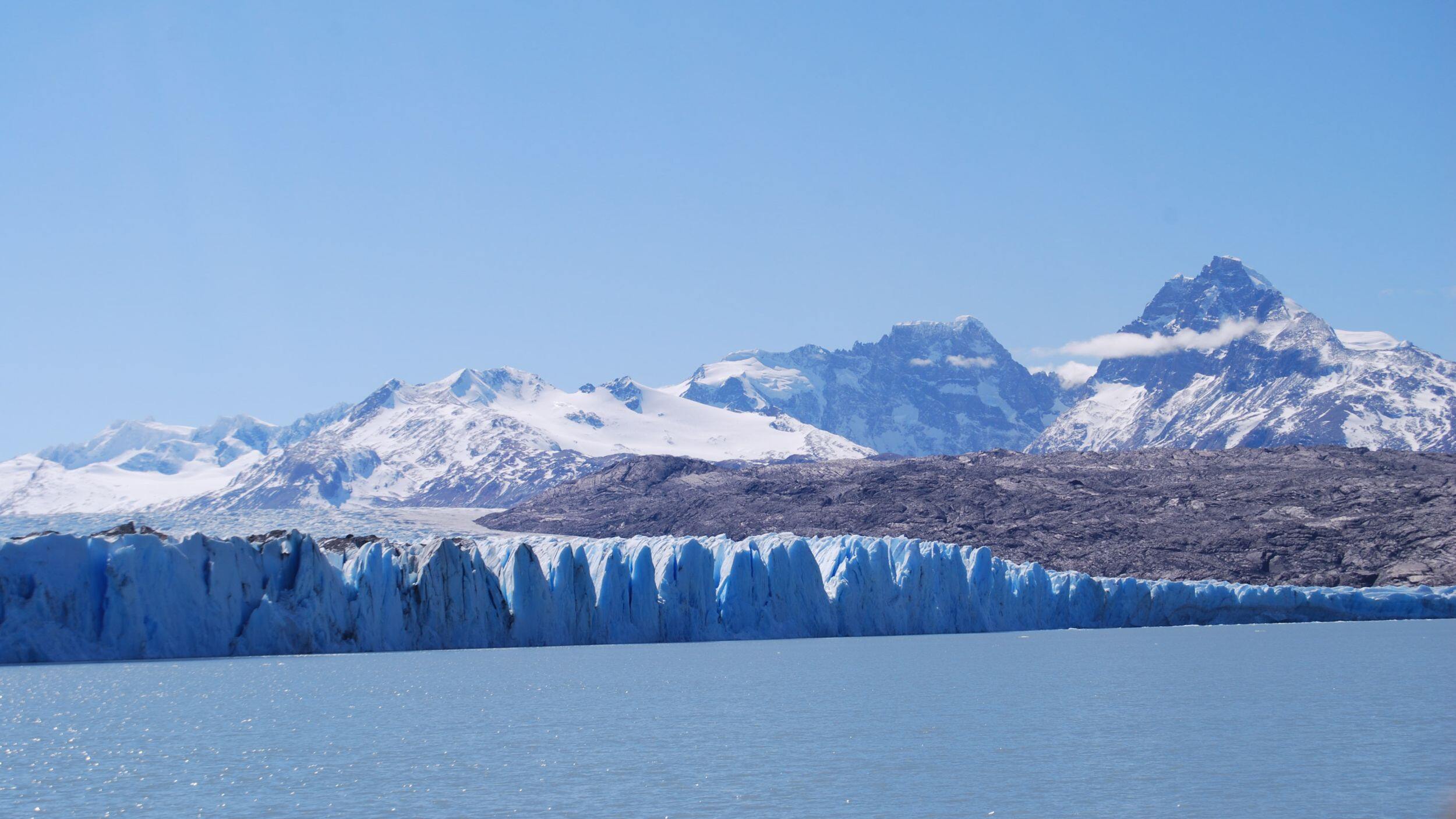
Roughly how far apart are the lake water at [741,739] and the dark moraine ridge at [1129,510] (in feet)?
216

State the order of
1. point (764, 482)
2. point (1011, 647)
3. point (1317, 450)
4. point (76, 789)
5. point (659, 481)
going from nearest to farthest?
point (76, 789), point (1011, 647), point (1317, 450), point (764, 482), point (659, 481)

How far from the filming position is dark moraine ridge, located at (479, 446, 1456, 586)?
121 m

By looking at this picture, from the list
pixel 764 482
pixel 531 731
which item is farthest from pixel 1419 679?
pixel 764 482

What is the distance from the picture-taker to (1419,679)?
47.0 meters

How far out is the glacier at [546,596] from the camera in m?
57.5

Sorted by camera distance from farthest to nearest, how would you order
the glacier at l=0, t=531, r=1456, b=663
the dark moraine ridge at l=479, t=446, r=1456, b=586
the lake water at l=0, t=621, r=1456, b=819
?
1. the dark moraine ridge at l=479, t=446, r=1456, b=586
2. the glacier at l=0, t=531, r=1456, b=663
3. the lake water at l=0, t=621, r=1456, b=819

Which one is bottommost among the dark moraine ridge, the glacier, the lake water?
the lake water

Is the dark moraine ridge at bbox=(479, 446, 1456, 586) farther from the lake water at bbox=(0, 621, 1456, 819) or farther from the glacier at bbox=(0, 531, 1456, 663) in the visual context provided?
Answer: the lake water at bbox=(0, 621, 1456, 819)

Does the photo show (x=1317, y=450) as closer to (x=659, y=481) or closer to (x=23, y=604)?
(x=659, y=481)

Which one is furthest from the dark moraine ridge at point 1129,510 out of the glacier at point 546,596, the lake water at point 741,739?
the lake water at point 741,739

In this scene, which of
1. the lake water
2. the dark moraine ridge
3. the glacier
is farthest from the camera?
the dark moraine ridge

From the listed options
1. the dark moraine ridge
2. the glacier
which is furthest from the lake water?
the dark moraine ridge

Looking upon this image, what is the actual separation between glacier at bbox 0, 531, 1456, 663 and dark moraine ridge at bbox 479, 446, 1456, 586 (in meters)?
15.0

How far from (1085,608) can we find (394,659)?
51.6 meters
